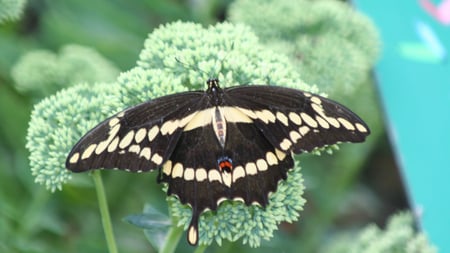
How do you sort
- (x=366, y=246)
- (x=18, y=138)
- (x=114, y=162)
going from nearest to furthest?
(x=114, y=162) < (x=366, y=246) < (x=18, y=138)

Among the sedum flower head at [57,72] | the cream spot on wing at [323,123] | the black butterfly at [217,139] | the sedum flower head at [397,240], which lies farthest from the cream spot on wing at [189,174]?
the sedum flower head at [57,72]

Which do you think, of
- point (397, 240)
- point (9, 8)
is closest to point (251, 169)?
point (397, 240)

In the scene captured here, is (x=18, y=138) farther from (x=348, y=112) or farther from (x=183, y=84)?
(x=348, y=112)

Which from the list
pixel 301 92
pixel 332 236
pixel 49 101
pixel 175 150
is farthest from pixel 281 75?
pixel 332 236

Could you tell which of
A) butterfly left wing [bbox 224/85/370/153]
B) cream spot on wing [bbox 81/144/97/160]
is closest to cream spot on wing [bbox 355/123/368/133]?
butterfly left wing [bbox 224/85/370/153]

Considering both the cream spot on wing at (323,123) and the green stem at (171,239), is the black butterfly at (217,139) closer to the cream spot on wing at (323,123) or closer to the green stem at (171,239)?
the cream spot on wing at (323,123)
